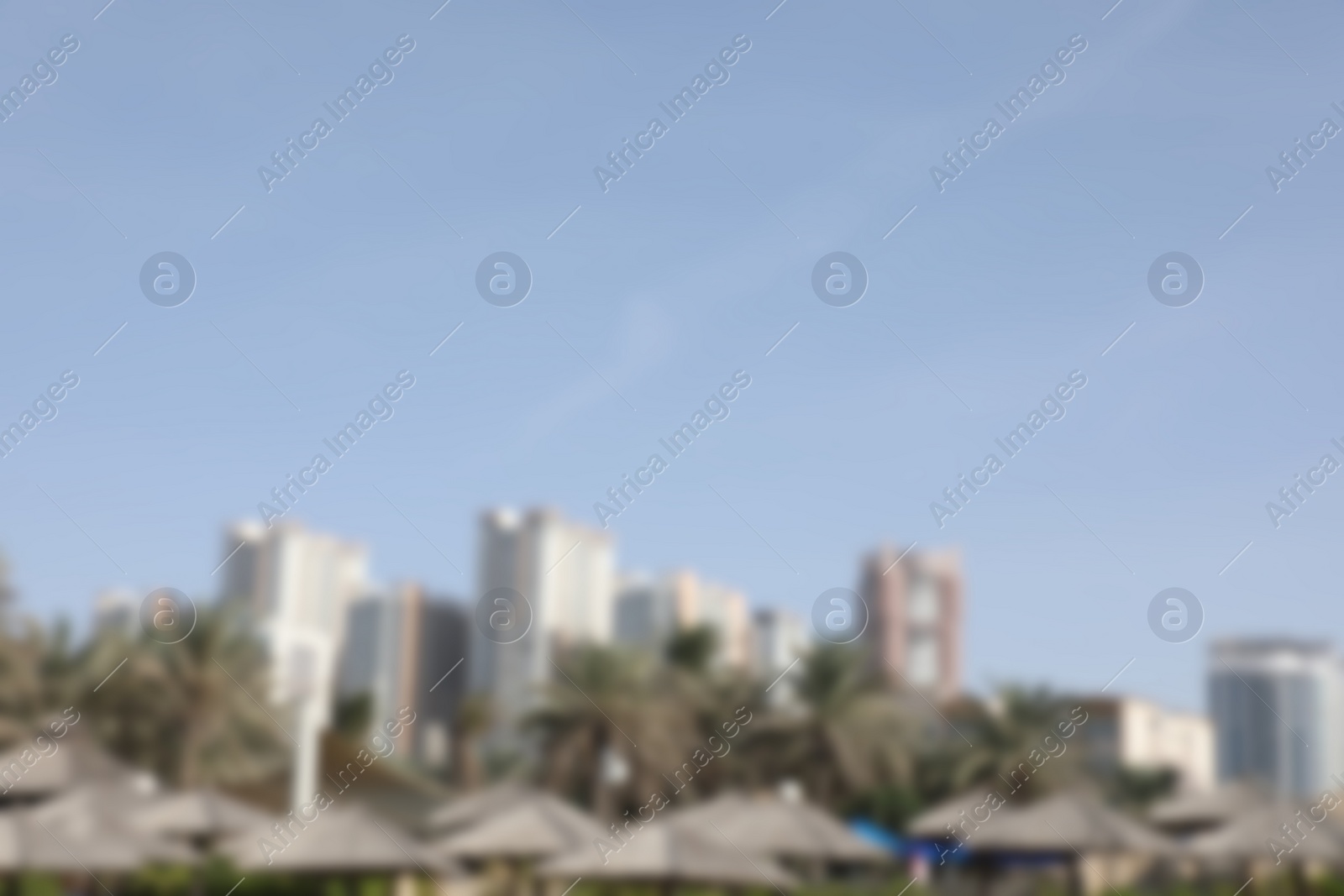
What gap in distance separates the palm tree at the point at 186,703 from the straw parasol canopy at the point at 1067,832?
1806 centimetres

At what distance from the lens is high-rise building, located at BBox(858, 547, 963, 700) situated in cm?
6425

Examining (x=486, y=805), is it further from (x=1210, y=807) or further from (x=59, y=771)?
(x=1210, y=807)

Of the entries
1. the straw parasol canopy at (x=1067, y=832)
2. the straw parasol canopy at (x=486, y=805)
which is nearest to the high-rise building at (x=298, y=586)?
the straw parasol canopy at (x=486, y=805)

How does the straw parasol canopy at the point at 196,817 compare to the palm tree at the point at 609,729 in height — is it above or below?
above

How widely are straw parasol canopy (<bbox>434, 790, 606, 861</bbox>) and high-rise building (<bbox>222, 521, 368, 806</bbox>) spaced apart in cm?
Result: 1887

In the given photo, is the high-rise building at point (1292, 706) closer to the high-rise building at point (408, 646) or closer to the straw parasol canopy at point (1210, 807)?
the straw parasol canopy at point (1210, 807)

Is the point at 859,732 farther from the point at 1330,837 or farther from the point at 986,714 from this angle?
the point at 1330,837

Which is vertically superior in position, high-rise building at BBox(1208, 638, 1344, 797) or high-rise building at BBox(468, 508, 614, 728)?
high-rise building at BBox(468, 508, 614, 728)

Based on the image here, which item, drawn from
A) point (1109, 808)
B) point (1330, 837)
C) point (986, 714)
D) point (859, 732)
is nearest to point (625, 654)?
point (859, 732)

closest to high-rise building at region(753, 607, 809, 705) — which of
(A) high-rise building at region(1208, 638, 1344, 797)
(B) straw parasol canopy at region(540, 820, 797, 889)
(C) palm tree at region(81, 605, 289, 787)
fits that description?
(A) high-rise building at region(1208, 638, 1344, 797)

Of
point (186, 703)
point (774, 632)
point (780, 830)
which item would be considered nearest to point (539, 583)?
point (774, 632)

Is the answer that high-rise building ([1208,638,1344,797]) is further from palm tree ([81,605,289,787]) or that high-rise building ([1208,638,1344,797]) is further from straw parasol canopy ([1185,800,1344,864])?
palm tree ([81,605,289,787])

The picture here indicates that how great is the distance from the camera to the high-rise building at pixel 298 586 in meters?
44.6

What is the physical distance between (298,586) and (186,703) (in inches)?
812
